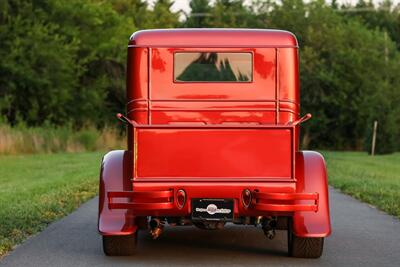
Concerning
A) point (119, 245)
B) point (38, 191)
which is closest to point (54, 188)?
point (38, 191)

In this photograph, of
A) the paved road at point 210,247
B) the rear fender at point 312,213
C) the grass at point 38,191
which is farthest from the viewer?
the grass at point 38,191

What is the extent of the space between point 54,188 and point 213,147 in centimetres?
975

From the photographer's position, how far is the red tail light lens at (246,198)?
862 centimetres

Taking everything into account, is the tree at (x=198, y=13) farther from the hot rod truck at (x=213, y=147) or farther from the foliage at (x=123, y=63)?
the hot rod truck at (x=213, y=147)

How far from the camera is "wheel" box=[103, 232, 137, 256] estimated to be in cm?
921

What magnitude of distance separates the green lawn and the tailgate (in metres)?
1.93

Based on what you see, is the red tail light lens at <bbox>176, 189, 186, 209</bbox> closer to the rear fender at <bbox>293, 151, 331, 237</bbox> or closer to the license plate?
the license plate

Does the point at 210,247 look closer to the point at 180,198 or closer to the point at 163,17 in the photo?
the point at 180,198

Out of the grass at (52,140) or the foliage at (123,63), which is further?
the foliage at (123,63)

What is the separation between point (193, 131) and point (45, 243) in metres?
2.55

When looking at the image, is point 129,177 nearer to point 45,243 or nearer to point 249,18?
point 45,243

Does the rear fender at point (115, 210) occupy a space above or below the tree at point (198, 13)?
below

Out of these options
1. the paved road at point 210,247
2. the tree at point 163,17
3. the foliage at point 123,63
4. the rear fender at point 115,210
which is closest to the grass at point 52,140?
the foliage at point 123,63

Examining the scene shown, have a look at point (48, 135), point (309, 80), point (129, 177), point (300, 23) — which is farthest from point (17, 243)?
point (300, 23)
